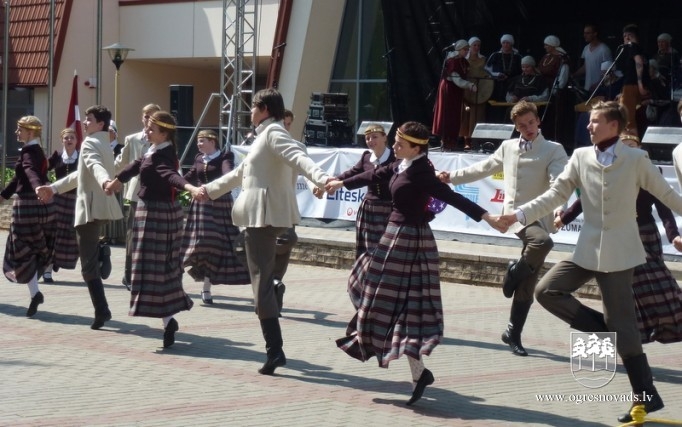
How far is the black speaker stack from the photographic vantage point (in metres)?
18.7

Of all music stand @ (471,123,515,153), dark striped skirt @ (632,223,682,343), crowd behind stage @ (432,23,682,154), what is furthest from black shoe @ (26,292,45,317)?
crowd behind stage @ (432,23,682,154)

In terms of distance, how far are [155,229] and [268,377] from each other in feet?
5.36

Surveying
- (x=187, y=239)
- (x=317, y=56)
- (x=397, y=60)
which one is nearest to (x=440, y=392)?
(x=187, y=239)

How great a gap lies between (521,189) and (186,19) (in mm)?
17853

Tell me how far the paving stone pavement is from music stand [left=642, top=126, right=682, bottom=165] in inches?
177

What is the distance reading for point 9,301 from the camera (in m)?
11.0

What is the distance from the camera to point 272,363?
753cm

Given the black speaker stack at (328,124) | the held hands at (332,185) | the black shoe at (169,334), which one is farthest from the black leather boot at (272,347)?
the black speaker stack at (328,124)

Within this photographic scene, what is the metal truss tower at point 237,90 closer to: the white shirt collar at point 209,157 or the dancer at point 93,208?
the white shirt collar at point 209,157

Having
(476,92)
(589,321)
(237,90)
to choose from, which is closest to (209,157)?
(589,321)

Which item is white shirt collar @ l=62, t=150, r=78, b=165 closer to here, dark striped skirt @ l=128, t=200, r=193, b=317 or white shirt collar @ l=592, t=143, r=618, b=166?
dark striped skirt @ l=128, t=200, r=193, b=317

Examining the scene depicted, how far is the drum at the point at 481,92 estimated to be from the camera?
18484 mm

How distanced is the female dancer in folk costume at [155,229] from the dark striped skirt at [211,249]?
97.8 inches

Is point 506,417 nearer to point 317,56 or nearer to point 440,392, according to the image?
point 440,392
